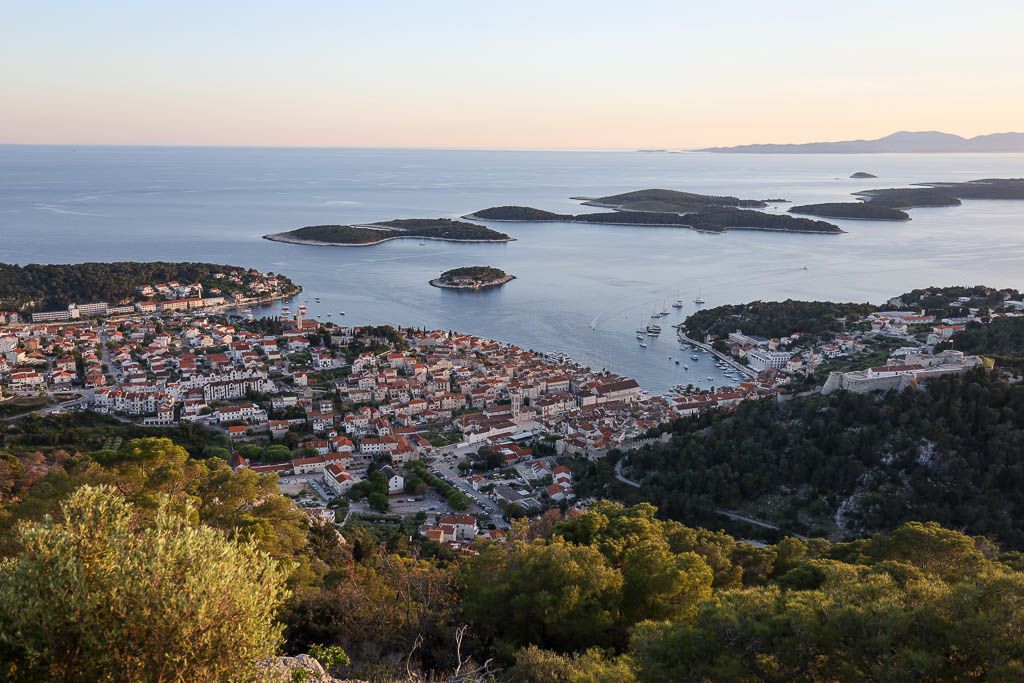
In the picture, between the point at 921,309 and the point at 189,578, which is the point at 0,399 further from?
the point at 921,309

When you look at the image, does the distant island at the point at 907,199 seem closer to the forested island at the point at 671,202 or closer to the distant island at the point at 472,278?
the forested island at the point at 671,202

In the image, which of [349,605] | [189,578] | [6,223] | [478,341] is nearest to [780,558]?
[349,605]

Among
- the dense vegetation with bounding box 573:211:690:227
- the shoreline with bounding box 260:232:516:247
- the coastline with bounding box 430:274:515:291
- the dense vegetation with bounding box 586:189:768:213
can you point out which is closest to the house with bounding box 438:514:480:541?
the coastline with bounding box 430:274:515:291

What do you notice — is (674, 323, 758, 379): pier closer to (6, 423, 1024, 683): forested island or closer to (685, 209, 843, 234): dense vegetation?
(6, 423, 1024, 683): forested island

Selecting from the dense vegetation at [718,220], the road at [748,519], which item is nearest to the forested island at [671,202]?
the dense vegetation at [718,220]

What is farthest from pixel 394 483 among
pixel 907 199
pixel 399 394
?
pixel 907 199
